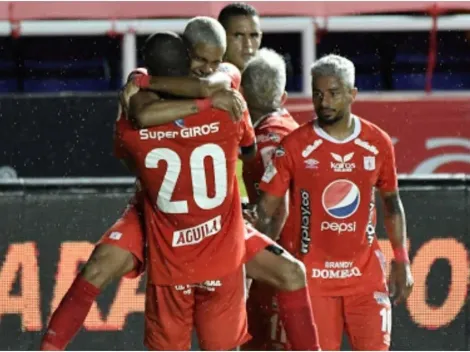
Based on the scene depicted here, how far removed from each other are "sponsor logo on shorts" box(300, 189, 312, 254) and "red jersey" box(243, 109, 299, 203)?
35cm

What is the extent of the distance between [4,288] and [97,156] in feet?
8.14

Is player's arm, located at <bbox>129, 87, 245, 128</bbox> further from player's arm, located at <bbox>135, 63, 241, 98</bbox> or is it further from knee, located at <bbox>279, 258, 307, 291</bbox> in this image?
knee, located at <bbox>279, 258, 307, 291</bbox>

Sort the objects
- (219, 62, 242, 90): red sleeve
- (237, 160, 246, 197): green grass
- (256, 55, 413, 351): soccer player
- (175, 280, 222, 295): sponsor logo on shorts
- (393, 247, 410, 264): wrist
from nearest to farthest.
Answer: (175, 280, 222, 295): sponsor logo on shorts
(219, 62, 242, 90): red sleeve
(256, 55, 413, 351): soccer player
(393, 247, 410, 264): wrist
(237, 160, 246, 197): green grass

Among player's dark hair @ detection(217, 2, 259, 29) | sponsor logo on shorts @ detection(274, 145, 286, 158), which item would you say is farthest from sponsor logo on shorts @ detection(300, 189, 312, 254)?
player's dark hair @ detection(217, 2, 259, 29)

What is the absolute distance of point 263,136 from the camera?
8.98 m

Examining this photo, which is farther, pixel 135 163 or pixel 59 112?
pixel 59 112

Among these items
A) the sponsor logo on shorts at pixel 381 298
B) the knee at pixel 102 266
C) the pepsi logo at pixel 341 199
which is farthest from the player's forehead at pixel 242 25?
the knee at pixel 102 266

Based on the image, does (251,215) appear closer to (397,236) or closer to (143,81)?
(397,236)

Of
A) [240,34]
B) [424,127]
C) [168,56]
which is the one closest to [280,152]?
[168,56]

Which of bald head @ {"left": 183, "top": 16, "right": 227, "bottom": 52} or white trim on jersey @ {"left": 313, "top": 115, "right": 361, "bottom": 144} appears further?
white trim on jersey @ {"left": 313, "top": 115, "right": 361, "bottom": 144}

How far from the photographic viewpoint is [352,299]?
28.4 feet

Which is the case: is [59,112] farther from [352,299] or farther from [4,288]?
[352,299]

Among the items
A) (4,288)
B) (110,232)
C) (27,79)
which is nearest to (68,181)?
(4,288)

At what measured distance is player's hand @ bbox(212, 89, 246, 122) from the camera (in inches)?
316
